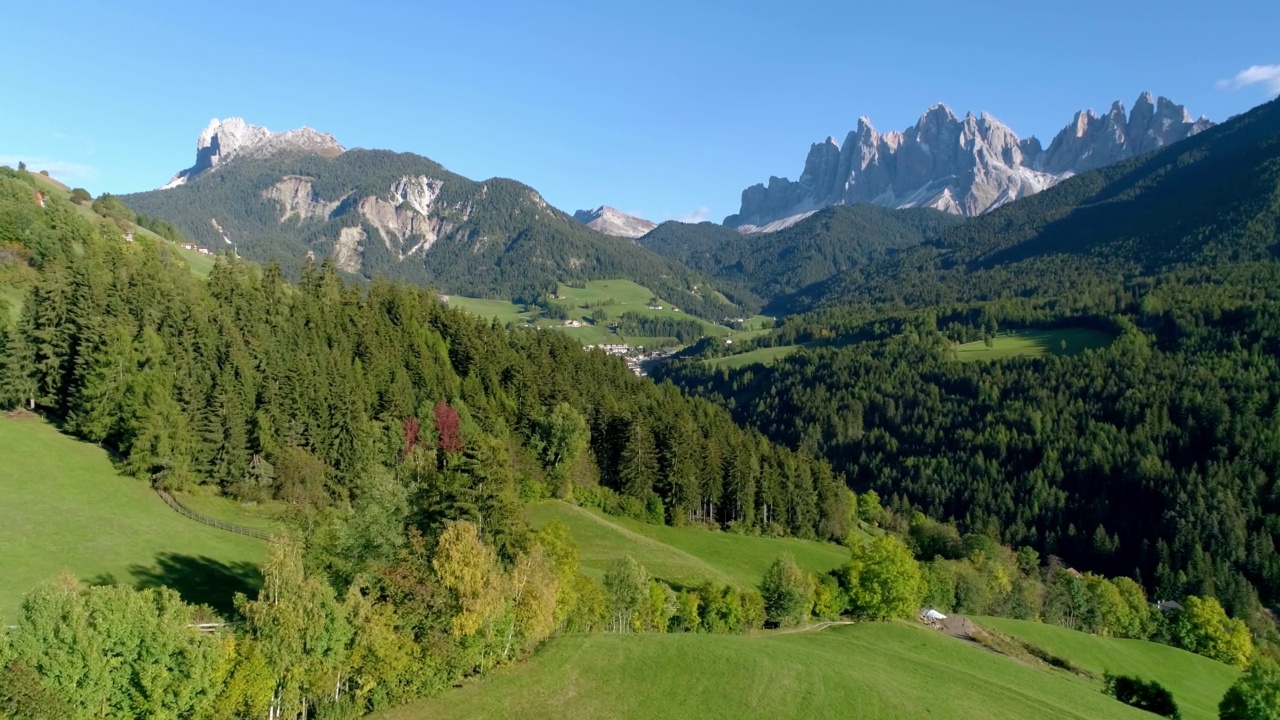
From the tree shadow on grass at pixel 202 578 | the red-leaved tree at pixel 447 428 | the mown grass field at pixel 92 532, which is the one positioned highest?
the red-leaved tree at pixel 447 428

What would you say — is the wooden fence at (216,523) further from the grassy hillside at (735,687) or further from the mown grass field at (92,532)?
the grassy hillside at (735,687)

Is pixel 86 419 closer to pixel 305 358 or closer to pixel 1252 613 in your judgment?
pixel 305 358

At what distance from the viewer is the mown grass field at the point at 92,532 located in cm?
4662

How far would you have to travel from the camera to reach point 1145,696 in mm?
61500

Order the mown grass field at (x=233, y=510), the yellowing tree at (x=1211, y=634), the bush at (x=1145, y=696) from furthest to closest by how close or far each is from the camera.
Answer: the yellowing tree at (x=1211, y=634)
the mown grass field at (x=233, y=510)
the bush at (x=1145, y=696)

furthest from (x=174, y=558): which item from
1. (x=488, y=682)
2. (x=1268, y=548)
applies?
(x=1268, y=548)

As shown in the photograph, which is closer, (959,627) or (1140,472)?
(959,627)

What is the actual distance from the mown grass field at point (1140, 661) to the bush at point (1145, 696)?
25.9 feet

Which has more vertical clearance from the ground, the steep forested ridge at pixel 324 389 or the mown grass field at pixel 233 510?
the steep forested ridge at pixel 324 389

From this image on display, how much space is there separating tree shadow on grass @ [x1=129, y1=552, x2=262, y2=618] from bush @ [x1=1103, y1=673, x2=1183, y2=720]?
66.9 meters

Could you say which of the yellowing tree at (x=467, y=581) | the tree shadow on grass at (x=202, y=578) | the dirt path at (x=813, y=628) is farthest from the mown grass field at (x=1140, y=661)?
the tree shadow on grass at (x=202, y=578)

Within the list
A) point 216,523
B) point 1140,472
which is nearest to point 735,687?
point 216,523

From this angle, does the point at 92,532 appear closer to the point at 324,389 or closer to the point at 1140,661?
the point at 324,389

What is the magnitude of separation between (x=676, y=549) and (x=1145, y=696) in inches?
1752
